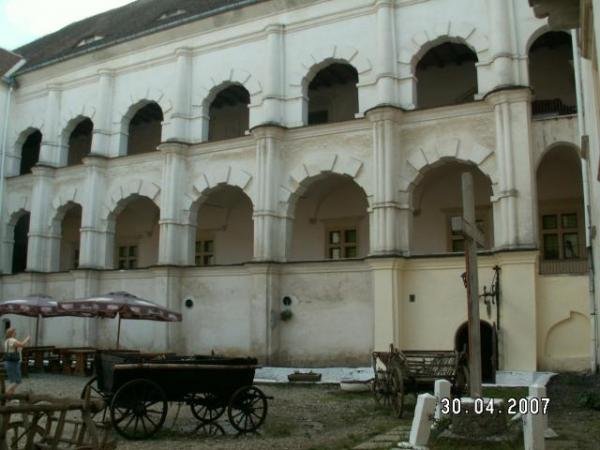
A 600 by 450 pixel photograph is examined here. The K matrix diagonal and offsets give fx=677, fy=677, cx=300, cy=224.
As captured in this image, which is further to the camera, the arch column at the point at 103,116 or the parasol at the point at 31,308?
the arch column at the point at 103,116

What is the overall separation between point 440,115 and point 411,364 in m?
8.68

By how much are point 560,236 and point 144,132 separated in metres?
17.2

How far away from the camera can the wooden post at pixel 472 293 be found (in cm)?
939

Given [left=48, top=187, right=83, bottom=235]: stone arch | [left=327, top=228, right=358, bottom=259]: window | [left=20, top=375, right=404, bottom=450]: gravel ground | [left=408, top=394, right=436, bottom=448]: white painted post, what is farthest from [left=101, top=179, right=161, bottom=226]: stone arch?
[left=408, top=394, right=436, bottom=448]: white painted post

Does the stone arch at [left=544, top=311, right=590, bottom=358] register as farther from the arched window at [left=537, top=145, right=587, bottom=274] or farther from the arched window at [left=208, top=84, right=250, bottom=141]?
the arched window at [left=208, top=84, right=250, bottom=141]

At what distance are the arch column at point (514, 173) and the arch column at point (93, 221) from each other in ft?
45.7

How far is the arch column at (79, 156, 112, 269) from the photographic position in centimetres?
2412

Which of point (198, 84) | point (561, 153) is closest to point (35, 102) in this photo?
point (198, 84)

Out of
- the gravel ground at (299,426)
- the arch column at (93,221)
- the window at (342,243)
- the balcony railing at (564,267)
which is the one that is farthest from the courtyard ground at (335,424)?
the arch column at (93,221)

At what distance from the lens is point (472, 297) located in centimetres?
970

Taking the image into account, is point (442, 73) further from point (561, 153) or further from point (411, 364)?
point (411, 364)

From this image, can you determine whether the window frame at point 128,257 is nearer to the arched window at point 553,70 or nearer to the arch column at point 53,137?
the arch column at point 53,137

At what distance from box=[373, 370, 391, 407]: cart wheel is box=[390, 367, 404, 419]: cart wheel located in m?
0.24

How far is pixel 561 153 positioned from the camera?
19422 millimetres
